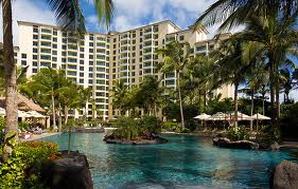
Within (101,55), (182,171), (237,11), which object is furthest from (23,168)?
(101,55)

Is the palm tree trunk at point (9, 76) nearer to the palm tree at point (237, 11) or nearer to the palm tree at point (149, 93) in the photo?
the palm tree at point (237, 11)

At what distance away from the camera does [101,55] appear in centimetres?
13625

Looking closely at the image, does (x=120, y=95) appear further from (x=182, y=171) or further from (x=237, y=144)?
(x=182, y=171)

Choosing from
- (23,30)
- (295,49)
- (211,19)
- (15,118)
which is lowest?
(15,118)

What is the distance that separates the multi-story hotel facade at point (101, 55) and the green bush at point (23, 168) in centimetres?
10567

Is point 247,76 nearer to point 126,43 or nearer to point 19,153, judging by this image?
point 19,153

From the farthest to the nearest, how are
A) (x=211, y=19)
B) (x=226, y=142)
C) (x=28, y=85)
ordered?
(x=28, y=85) → (x=226, y=142) → (x=211, y=19)

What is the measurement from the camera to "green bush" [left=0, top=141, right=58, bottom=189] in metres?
9.45

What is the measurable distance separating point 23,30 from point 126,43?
33357mm

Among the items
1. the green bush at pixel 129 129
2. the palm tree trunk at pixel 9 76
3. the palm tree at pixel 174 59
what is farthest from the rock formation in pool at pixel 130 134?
the palm tree trunk at pixel 9 76

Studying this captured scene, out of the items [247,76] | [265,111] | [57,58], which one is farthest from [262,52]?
[57,58]

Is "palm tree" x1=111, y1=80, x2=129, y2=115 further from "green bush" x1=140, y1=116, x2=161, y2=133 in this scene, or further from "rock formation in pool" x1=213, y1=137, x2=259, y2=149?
"rock formation in pool" x1=213, y1=137, x2=259, y2=149

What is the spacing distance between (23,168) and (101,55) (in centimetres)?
12800

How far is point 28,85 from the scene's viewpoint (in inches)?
2441
